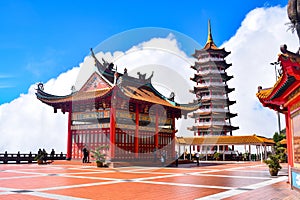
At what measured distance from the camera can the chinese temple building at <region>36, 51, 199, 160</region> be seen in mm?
24375

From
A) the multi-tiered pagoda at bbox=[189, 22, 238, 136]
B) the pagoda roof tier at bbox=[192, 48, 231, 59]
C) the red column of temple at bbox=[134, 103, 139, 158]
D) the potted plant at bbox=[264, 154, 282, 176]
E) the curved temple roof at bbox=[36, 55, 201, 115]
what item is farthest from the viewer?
the pagoda roof tier at bbox=[192, 48, 231, 59]

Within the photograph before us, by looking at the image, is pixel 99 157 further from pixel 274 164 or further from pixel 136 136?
pixel 274 164

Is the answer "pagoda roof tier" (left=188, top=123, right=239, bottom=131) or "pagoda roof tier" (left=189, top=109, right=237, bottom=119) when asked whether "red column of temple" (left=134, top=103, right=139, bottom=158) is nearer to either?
"pagoda roof tier" (left=188, top=123, right=239, bottom=131)

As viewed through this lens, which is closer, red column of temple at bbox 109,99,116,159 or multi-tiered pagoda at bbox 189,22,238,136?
red column of temple at bbox 109,99,116,159

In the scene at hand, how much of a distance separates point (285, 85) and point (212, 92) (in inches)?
1574

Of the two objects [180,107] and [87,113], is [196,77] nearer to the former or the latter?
[180,107]

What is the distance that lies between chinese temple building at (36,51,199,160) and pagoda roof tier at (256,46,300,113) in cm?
1330

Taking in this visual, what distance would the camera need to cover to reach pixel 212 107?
4825cm

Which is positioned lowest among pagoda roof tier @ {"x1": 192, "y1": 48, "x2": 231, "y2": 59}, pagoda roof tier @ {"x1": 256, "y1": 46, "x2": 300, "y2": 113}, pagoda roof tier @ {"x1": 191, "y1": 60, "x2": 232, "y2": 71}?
pagoda roof tier @ {"x1": 256, "y1": 46, "x2": 300, "y2": 113}

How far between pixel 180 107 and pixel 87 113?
931 cm

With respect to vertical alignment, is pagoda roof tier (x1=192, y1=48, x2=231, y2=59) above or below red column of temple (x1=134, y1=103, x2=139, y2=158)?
above

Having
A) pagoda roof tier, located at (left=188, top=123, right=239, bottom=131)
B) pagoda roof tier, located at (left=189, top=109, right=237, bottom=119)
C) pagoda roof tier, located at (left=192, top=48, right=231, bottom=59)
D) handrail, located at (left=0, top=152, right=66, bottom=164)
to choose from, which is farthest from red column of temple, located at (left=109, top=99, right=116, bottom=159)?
pagoda roof tier, located at (left=192, top=48, right=231, bottom=59)

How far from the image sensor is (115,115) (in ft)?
79.8

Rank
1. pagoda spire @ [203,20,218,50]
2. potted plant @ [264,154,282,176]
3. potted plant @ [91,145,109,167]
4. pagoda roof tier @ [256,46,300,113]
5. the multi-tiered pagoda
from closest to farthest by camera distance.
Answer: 1. pagoda roof tier @ [256,46,300,113]
2. potted plant @ [264,154,282,176]
3. potted plant @ [91,145,109,167]
4. the multi-tiered pagoda
5. pagoda spire @ [203,20,218,50]
